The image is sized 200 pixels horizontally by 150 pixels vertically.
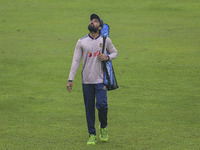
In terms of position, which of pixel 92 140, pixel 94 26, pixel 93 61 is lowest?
pixel 92 140

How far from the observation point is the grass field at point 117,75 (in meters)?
9.35

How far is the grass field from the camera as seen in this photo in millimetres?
9352

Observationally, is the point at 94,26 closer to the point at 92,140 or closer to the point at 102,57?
the point at 102,57

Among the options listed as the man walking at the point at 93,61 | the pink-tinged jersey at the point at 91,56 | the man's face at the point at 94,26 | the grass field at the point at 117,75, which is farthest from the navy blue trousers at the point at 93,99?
the man's face at the point at 94,26

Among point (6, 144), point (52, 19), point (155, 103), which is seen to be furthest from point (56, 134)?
point (52, 19)

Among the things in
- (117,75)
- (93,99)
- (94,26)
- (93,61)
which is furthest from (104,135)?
(117,75)

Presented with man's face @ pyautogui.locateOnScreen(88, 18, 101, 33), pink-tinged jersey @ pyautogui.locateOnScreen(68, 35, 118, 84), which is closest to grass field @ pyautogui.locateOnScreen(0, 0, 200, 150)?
pink-tinged jersey @ pyautogui.locateOnScreen(68, 35, 118, 84)

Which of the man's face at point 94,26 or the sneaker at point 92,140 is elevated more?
the man's face at point 94,26

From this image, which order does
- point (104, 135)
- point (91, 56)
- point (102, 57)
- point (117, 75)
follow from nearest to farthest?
1. point (102, 57)
2. point (91, 56)
3. point (104, 135)
4. point (117, 75)

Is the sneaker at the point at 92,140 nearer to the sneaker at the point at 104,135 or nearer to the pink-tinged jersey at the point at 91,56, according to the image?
the sneaker at the point at 104,135

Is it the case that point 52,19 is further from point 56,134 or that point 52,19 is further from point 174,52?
point 56,134

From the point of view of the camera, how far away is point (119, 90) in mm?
13508

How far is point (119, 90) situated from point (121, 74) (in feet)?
6.45

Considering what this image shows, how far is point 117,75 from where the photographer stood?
15.3m
